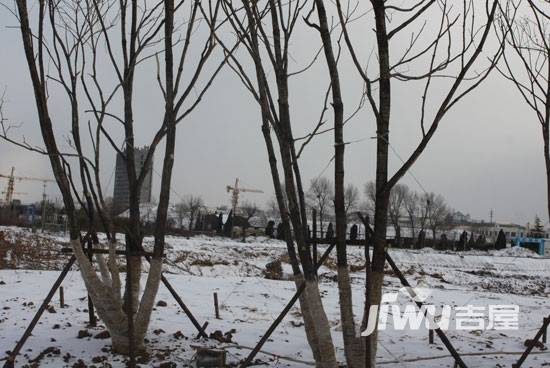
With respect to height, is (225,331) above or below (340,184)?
below

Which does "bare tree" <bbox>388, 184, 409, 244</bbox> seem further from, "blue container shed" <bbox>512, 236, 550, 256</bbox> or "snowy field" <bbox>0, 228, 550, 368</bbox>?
"snowy field" <bbox>0, 228, 550, 368</bbox>

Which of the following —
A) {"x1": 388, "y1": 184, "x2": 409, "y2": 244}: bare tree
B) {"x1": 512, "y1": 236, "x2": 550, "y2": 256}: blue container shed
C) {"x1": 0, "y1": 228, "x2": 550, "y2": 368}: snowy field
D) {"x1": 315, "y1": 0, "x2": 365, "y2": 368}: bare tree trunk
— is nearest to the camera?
{"x1": 315, "y1": 0, "x2": 365, "y2": 368}: bare tree trunk

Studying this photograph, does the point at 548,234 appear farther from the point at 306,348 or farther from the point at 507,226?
the point at 306,348

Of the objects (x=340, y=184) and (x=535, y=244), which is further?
(x=535, y=244)

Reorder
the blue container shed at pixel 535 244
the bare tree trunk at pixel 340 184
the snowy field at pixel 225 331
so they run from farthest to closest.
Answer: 1. the blue container shed at pixel 535 244
2. the snowy field at pixel 225 331
3. the bare tree trunk at pixel 340 184

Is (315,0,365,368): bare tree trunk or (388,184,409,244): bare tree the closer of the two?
(315,0,365,368): bare tree trunk

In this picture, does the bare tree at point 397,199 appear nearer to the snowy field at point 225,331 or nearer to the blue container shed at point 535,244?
the blue container shed at point 535,244

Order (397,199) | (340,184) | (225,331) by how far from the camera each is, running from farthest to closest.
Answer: (397,199)
(225,331)
(340,184)

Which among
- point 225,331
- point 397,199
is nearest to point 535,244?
point 397,199

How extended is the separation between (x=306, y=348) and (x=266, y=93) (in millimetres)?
2396

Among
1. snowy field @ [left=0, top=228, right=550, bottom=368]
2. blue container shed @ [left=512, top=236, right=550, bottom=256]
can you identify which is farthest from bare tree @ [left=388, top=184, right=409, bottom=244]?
snowy field @ [left=0, top=228, right=550, bottom=368]

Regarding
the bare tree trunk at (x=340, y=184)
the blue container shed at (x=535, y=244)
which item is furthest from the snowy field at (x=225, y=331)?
the blue container shed at (x=535, y=244)

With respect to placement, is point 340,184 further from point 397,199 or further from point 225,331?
point 397,199

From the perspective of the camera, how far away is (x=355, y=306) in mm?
7855
